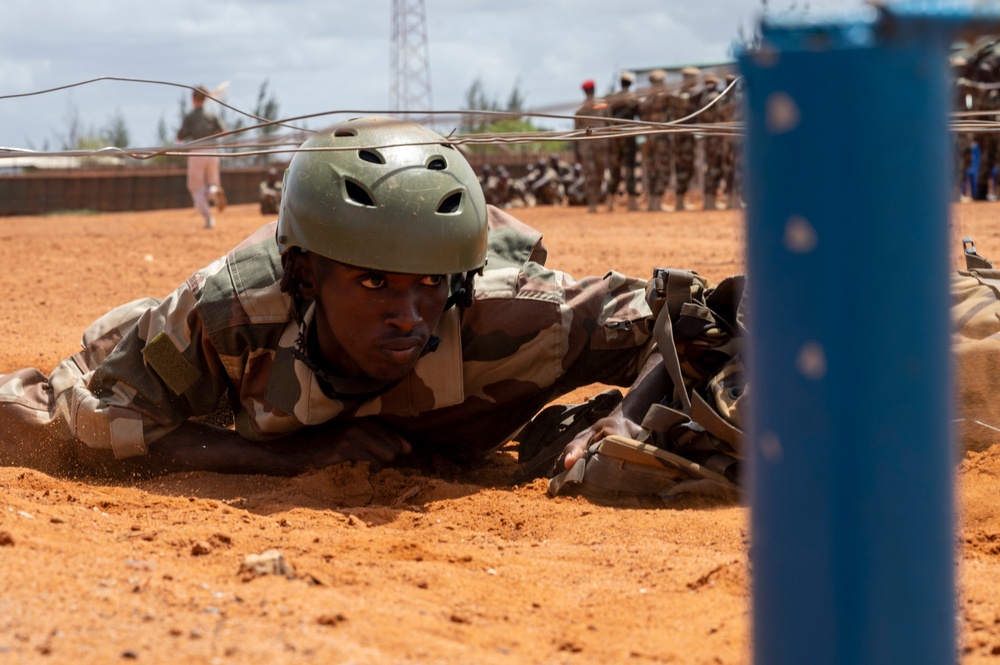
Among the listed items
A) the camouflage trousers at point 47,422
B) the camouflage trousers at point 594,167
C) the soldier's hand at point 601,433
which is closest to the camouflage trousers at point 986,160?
the camouflage trousers at point 594,167

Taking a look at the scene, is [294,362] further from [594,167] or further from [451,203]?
[594,167]

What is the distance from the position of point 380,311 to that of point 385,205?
0.99ft

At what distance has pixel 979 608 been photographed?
2.11 m

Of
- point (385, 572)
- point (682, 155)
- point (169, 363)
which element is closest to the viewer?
point (385, 572)

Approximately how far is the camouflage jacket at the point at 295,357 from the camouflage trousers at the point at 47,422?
10 mm

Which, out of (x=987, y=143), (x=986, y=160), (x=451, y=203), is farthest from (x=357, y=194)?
(x=987, y=143)

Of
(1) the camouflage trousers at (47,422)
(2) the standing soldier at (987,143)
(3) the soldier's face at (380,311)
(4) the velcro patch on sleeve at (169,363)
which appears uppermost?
(2) the standing soldier at (987,143)

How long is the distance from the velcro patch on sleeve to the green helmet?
496 millimetres

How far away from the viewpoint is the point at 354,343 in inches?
137

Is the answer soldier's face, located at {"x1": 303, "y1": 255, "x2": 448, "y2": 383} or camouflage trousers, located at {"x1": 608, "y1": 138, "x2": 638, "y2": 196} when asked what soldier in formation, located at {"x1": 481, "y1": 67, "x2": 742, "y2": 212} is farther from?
soldier's face, located at {"x1": 303, "y1": 255, "x2": 448, "y2": 383}

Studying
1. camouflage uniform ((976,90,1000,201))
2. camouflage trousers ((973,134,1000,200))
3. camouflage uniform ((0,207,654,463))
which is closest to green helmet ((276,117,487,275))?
camouflage uniform ((0,207,654,463))

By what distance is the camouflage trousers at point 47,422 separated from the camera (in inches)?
148

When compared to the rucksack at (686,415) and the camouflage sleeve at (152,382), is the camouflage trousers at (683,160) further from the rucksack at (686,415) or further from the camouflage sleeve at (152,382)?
the camouflage sleeve at (152,382)

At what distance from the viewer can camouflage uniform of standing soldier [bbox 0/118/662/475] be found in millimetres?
3398
